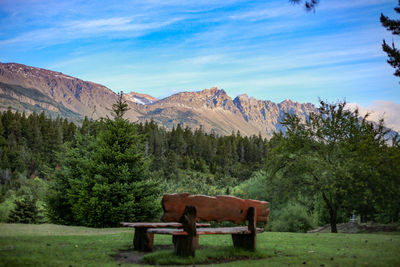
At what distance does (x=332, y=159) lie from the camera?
21.0 metres

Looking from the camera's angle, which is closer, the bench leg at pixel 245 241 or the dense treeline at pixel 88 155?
the bench leg at pixel 245 241

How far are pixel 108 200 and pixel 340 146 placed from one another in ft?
44.5

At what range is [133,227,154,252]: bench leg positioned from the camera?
9.87 meters

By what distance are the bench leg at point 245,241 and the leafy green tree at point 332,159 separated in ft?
32.1

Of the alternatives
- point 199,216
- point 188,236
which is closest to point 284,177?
point 199,216

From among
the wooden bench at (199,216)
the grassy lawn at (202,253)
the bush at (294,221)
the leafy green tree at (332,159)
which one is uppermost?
the leafy green tree at (332,159)

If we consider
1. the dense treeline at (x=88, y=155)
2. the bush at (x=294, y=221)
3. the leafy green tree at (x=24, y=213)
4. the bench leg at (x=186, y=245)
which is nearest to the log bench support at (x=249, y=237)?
the bench leg at (x=186, y=245)

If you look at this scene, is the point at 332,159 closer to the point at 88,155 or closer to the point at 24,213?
the point at 88,155

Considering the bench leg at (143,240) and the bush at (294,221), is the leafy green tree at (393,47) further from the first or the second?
the bush at (294,221)

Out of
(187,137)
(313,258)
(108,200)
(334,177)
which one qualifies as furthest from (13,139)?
(313,258)

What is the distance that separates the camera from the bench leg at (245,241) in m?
9.23

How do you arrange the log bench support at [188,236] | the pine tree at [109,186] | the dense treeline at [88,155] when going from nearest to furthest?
1. the log bench support at [188,236]
2. the pine tree at [109,186]
3. the dense treeline at [88,155]

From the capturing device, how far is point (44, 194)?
74.3 feet

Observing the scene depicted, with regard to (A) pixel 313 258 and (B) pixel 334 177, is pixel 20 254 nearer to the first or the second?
(A) pixel 313 258
